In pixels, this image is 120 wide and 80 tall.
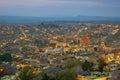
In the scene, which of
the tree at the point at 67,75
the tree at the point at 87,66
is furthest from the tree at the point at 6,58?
the tree at the point at 67,75

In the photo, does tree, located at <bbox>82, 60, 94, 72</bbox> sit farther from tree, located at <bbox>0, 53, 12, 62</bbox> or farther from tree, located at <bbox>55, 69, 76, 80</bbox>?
tree, located at <bbox>0, 53, 12, 62</bbox>

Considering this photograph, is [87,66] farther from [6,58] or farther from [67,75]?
[6,58]

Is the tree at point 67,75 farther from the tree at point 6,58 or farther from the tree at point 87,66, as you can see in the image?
the tree at point 6,58

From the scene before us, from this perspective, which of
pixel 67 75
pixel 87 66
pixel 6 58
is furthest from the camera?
pixel 6 58

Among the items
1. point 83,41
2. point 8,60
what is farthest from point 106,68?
point 83,41

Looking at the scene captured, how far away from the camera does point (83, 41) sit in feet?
591

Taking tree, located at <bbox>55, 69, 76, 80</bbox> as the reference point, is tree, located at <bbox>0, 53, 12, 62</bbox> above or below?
below

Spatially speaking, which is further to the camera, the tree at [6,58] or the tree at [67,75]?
the tree at [6,58]

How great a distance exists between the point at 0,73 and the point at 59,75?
2250cm

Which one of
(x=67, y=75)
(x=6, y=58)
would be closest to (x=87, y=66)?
(x=67, y=75)

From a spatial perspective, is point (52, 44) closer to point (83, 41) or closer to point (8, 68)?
point (83, 41)

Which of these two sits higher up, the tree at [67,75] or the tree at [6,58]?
the tree at [67,75]

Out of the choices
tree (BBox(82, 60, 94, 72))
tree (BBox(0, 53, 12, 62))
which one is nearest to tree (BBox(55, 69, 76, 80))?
tree (BBox(82, 60, 94, 72))

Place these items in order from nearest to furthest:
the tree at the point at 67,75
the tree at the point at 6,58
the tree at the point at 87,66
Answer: the tree at the point at 67,75 < the tree at the point at 87,66 < the tree at the point at 6,58
